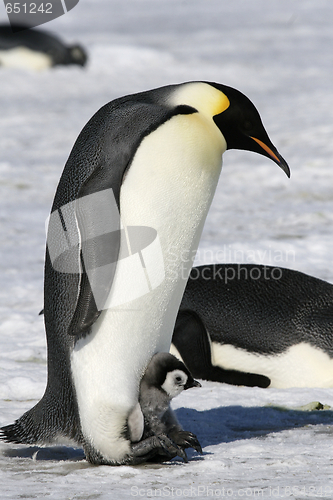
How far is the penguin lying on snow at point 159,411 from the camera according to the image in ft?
8.86

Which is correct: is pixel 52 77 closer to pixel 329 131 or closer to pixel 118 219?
pixel 329 131

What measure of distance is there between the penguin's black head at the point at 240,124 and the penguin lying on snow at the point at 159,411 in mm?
911

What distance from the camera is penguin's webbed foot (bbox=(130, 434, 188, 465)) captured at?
106 inches

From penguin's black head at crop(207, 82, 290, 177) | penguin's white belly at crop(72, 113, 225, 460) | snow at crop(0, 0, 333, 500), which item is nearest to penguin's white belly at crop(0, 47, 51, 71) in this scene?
snow at crop(0, 0, 333, 500)

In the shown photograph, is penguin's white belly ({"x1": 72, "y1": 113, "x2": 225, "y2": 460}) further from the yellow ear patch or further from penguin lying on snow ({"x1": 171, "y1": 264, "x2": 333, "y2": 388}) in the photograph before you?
penguin lying on snow ({"x1": 171, "y1": 264, "x2": 333, "y2": 388})

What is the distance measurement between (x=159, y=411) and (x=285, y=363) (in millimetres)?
1644

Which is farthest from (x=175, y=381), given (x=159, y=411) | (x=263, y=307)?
(x=263, y=307)

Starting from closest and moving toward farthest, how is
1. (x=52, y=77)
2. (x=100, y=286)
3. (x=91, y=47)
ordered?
(x=100, y=286) < (x=52, y=77) < (x=91, y=47)

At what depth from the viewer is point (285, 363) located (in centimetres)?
427

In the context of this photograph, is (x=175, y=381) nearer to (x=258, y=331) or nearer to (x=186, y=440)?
(x=186, y=440)

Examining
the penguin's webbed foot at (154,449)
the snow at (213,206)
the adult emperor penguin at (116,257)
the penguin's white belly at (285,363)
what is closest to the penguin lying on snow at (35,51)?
the snow at (213,206)

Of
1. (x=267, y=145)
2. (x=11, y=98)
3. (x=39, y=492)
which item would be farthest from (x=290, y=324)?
(x=11, y=98)

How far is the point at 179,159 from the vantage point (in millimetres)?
2752

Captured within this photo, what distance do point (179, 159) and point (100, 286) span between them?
1.80 feet
